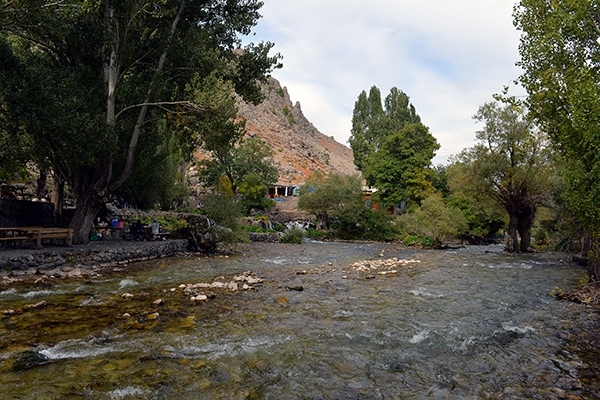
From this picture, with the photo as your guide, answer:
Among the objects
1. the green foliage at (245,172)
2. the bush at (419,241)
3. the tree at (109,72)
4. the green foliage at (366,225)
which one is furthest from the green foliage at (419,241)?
the tree at (109,72)

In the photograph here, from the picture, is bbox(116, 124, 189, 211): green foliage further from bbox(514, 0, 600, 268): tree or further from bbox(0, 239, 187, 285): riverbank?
bbox(514, 0, 600, 268): tree

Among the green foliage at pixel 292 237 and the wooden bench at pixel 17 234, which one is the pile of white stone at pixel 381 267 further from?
the green foliage at pixel 292 237

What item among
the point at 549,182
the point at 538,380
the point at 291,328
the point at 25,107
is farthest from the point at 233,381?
the point at 549,182

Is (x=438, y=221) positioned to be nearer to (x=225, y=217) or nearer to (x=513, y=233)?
(x=513, y=233)

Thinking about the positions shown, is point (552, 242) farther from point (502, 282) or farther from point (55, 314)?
point (55, 314)

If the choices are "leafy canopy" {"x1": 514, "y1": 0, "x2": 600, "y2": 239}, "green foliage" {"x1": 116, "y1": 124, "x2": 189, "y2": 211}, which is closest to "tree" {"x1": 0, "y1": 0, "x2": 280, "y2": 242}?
"green foliage" {"x1": 116, "y1": 124, "x2": 189, "y2": 211}

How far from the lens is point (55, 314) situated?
28.0 ft

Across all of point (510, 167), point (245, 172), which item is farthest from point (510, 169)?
point (245, 172)

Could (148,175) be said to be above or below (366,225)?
above

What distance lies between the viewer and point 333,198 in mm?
44469

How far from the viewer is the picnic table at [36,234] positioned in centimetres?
1538

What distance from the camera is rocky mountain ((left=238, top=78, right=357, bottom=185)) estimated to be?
332ft

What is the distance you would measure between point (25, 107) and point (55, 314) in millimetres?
10313

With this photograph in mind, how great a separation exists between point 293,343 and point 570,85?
1182 centimetres
